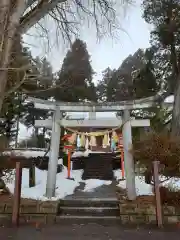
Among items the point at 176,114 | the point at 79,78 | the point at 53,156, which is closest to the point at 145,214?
the point at 53,156

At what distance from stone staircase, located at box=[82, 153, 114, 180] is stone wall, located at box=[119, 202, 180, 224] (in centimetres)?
597

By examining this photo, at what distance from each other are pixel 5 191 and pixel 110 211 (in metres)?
3.60

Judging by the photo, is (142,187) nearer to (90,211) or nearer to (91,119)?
(90,211)

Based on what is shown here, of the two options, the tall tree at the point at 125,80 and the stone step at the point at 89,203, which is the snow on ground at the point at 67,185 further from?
the tall tree at the point at 125,80

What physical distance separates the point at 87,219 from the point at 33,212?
61.5 inches

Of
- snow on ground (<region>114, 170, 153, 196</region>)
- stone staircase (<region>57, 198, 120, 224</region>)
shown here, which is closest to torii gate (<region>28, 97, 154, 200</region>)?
stone staircase (<region>57, 198, 120, 224</region>)

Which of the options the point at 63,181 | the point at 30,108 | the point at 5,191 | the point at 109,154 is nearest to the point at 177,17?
the point at 109,154

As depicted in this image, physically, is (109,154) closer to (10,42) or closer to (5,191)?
(5,191)

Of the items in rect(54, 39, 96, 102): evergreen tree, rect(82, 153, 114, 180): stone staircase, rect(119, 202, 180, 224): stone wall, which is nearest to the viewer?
rect(119, 202, 180, 224): stone wall

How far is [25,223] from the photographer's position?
8336 millimetres

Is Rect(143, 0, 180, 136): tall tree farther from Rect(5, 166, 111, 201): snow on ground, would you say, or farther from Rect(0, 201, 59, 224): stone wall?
Rect(0, 201, 59, 224): stone wall

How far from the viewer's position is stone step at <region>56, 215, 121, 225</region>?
847 cm

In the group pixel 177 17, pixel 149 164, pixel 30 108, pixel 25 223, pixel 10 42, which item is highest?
pixel 177 17

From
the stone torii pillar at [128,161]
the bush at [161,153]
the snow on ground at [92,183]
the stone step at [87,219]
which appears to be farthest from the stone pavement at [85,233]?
the snow on ground at [92,183]
